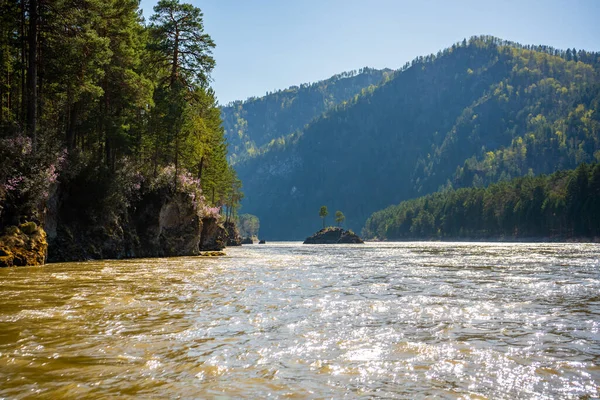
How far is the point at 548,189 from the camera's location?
14638cm

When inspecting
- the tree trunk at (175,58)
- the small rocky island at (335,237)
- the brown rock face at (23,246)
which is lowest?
the small rocky island at (335,237)

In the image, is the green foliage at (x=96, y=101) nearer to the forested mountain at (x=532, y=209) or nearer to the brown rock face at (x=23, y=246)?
the brown rock face at (x=23, y=246)

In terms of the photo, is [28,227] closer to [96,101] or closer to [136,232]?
[96,101]

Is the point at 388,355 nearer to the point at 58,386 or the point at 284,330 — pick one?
the point at 284,330

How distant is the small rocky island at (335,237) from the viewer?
500 feet

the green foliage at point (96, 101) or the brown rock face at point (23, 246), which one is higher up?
the green foliage at point (96, 101)

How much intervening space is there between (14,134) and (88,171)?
23.9ft

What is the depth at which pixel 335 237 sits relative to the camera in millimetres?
154875

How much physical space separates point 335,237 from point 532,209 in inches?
2483

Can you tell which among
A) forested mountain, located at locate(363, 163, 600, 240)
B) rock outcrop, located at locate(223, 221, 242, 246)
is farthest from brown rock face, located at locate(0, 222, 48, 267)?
forested mountain, located at locate(363, 163, 600, 240)

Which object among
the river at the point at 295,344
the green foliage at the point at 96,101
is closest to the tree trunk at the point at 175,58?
the green foliage at the point at 96,101

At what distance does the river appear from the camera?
588cm

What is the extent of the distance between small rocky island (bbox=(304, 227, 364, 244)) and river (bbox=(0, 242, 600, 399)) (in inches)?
5427

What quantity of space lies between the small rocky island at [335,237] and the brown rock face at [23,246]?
129 metres
